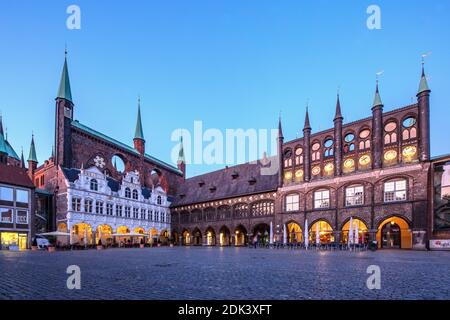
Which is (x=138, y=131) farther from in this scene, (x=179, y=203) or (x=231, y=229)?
(x=231, y=229)

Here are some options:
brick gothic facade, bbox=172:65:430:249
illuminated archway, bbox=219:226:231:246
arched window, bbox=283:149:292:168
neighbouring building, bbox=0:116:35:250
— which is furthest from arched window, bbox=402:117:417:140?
neighbouring building, bbox=0:116:35:250

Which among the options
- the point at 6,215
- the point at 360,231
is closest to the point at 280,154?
the point at 360,231

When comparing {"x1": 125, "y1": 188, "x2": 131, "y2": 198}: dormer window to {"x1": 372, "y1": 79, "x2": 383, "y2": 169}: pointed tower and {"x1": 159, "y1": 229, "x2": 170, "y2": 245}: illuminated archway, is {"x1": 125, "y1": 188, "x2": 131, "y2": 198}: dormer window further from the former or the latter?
{"x1": 372, "y1": 79, "x2": 383, "y2": 169}: pointed tower

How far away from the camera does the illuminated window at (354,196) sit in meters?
38.1

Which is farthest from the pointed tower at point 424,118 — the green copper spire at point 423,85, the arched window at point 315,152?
the arched window at point 315,152

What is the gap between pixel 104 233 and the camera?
49.8 meters

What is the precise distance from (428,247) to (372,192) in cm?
750

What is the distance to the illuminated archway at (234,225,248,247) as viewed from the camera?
51844 mm

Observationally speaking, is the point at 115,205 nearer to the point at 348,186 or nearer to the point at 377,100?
the point at 348,186

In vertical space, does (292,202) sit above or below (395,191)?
below

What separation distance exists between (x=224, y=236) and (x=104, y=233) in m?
18.9
